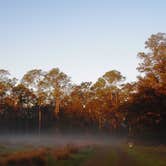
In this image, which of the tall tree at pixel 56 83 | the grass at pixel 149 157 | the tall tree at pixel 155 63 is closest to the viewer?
the grass at pixel 149 157

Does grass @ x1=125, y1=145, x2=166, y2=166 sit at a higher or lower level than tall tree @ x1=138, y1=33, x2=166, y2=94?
lower

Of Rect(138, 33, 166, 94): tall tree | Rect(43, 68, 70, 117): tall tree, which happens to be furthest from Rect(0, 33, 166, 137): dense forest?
Rect(138, 33, 166, 94): tall tree

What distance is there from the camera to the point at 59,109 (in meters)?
78.0

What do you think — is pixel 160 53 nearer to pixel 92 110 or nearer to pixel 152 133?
pixel 152 133

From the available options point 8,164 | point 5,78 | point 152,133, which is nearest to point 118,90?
point 5,78

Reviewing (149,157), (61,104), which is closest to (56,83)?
(61,104)

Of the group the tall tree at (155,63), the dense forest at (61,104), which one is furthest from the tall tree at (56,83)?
the tall tree at (155,63)

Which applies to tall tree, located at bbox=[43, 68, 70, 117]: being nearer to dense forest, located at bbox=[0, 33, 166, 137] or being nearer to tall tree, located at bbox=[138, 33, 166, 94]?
dense forest, located at bbox=[0, 33, 166, 137]

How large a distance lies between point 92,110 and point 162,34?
3965 cm

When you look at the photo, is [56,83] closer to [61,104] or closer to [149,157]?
[61,104]

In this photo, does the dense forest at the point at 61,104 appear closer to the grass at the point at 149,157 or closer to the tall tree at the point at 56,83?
the tall tree at the point at 56,83

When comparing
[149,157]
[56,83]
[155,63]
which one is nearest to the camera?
[149,157]

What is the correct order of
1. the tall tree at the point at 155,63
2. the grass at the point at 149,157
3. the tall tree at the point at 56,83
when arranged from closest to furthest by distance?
the grass at the point at 149,157 → the tall tree at the point at 155,63 → the tall tree at the point at 56,83

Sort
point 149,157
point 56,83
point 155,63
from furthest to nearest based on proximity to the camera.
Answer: point 56,83, point 155,63, point 149,157
